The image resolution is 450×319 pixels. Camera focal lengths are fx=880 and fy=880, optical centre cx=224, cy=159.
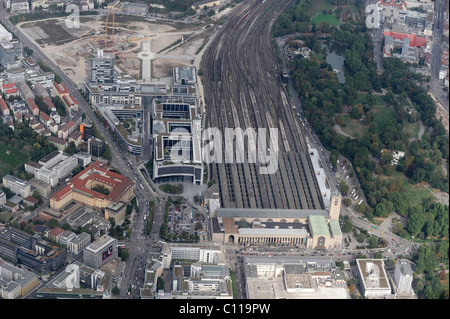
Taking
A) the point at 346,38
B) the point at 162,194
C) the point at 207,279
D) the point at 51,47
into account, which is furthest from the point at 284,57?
the point at 207,279

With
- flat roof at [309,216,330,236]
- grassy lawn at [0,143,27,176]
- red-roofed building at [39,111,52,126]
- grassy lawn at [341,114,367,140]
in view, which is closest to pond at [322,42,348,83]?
grassy lawn at [341,114,367,140]

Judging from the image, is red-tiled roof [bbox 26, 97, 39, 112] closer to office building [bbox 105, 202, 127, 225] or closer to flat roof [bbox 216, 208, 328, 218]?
office building [bbox 105, 202, 127, 225]

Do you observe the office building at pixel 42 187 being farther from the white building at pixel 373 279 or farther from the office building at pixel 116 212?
the white building at pixel 373 279

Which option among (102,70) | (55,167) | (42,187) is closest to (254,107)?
(102,70)

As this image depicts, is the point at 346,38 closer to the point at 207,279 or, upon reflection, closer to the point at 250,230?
the point at 250,230

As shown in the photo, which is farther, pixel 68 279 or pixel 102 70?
pixel 102 70

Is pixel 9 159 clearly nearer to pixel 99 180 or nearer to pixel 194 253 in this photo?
pixel 99 180
